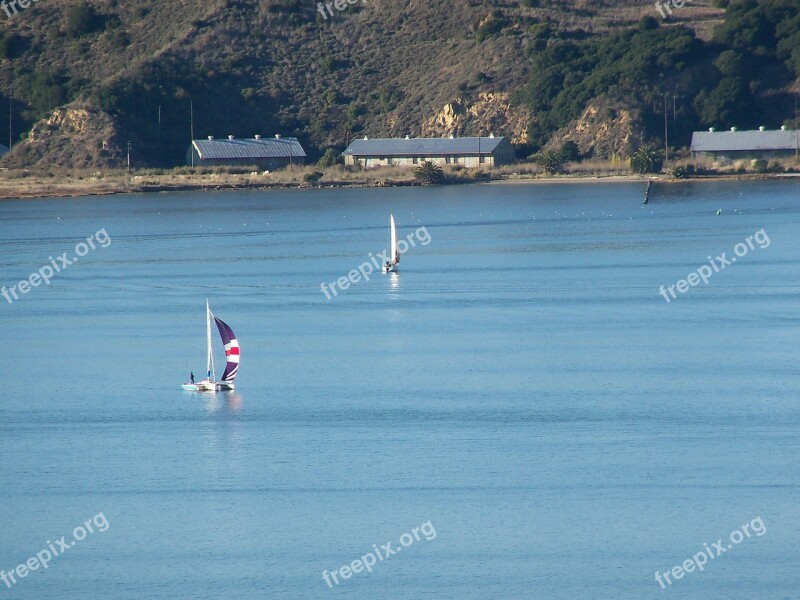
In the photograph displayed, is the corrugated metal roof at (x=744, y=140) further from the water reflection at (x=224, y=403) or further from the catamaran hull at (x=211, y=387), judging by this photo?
the water reflection at (x=224, y=403)

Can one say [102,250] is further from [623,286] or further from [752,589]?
[752,589]

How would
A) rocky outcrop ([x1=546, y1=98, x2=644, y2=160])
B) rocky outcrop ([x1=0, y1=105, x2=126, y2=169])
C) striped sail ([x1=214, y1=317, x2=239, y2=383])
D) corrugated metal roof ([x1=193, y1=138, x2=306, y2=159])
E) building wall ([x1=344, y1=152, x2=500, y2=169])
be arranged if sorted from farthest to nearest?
1. corrugated metal roof ([x1=193, y1=138, x2=306, y2=159])
2. rocky outcrop ([x1=0, y1=105, x2=126, y2=169])
3. building wall ([x1=344, y1=152, x2=500, y2=169])
4. rocky outcrop ([x1=546, y1=98, x2=644, y2=160])
5. striped sail ([x1=214, y1=317, x2=239, y2=383])

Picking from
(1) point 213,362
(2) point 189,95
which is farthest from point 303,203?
(1) point 213,362

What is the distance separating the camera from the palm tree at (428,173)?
114 metres

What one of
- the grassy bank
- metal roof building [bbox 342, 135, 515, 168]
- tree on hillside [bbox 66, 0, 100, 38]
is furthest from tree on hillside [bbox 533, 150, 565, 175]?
tree on hillside [bbox 66, 0, 100, 38]

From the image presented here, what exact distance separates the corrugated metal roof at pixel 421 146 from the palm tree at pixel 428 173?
2.02 metres

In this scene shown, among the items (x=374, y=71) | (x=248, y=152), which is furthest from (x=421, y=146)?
(x=374, y=71)

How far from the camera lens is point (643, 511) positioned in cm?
2256

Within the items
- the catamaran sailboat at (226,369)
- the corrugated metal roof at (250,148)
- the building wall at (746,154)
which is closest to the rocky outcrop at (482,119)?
the corrugated metal roof at (250,148)

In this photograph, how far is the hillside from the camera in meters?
117

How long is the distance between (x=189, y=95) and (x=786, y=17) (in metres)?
53.5

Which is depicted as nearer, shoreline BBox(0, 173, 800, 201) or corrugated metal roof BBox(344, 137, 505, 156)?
shoreline BBox(0, 173, 800, 201)

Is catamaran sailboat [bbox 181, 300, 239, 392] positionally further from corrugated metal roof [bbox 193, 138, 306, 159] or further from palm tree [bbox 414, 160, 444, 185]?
corrugated metal roof [bbox 193, 138, 306, 159]

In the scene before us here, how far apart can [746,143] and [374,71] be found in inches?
1531
